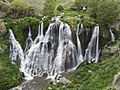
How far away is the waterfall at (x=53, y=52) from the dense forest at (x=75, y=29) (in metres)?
0.42

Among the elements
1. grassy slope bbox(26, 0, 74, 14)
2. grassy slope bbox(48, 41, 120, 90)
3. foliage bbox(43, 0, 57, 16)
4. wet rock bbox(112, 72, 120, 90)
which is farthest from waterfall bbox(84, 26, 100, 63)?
grassy slope bbox(26, 0, 74, 14)

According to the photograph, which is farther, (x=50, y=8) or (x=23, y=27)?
(x=50, y=8)

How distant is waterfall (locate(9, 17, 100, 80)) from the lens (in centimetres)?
3111

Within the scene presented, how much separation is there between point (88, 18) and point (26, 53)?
597 centimetres

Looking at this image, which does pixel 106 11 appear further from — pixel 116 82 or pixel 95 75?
pixel 116 82

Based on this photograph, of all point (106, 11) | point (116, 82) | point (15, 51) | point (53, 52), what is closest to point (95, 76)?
point (116, 82)

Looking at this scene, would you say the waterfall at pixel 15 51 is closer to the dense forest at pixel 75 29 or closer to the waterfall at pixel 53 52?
the waterfall at pixel 53 52

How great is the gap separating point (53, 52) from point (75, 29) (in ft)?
8.66

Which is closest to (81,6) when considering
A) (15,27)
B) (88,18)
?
(88,18)

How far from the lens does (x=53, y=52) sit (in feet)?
104

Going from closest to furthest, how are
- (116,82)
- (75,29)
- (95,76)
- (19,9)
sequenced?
(116,82) → (95,76) → (75,29) → (19,9)

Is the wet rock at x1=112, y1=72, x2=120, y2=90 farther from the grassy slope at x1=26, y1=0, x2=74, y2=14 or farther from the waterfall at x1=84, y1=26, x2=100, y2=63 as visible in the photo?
the grassy slope at x1=26, y1=0, x2=74, y2=14

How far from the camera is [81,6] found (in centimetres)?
3784

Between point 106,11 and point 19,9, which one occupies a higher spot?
point 19,9
